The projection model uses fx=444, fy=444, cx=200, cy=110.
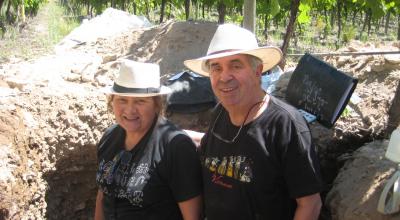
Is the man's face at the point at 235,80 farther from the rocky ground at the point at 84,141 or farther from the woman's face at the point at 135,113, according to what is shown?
the rocky ground at the point at 84,141

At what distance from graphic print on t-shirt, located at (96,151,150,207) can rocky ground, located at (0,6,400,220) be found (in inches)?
44.7

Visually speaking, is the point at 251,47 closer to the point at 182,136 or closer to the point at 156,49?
the point at 182,136

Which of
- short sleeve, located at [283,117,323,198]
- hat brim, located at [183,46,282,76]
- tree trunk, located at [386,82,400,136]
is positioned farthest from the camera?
tree trunk, located at [386,82,400,136]

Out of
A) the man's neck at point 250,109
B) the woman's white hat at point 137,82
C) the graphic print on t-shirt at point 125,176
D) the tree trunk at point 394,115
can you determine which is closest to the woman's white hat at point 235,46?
the man's neck at point 250,109

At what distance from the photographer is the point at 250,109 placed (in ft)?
6.74

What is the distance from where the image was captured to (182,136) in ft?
7.55

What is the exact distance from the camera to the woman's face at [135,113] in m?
→ 2.33

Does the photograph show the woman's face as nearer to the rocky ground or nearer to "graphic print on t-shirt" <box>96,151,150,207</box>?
"graphic print on t-shirt" <box>96,151,150,207</box>

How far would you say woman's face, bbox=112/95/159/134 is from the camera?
91.8 inches

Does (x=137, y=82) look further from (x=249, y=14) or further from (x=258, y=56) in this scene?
(x=249, y=14)

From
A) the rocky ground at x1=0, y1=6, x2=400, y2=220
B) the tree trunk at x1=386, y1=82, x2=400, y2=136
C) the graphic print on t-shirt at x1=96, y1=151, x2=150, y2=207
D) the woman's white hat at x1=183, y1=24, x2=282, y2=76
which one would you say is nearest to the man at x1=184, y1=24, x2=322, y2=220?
the woman's white hat at x1=183, y1=24, x2=282, y2=76

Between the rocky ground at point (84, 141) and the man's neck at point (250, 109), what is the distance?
94 cm

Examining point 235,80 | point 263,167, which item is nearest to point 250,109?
point 235,80

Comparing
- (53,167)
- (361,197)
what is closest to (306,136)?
(361,197)
